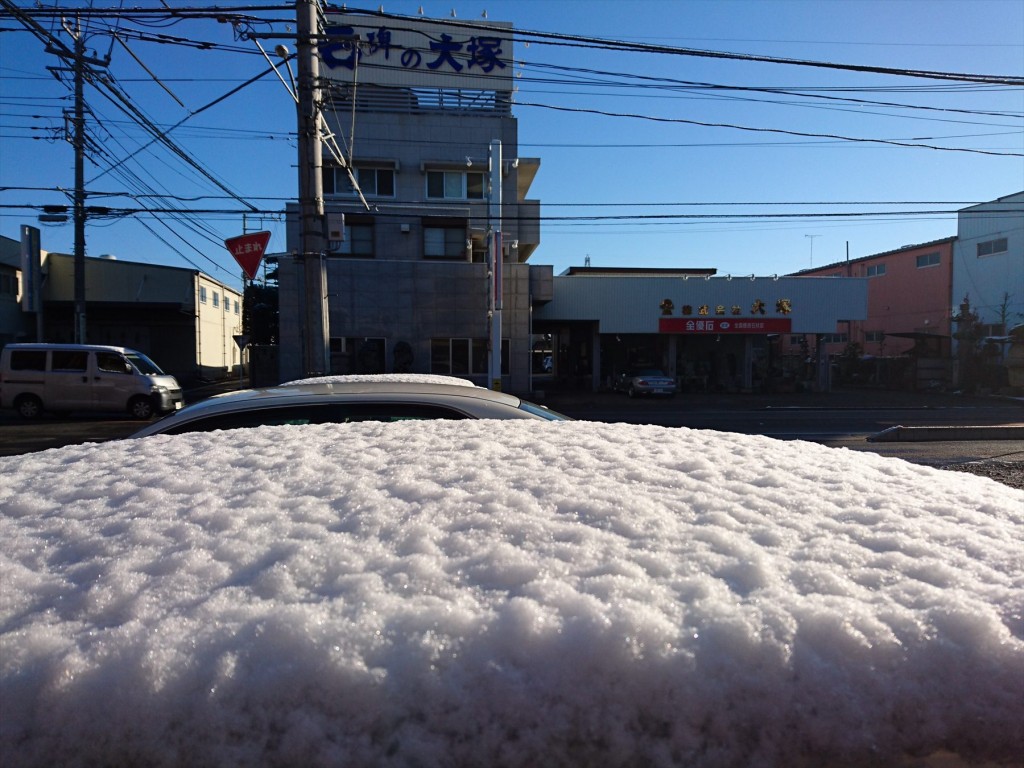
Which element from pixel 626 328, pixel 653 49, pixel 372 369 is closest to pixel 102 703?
pixel 653 49

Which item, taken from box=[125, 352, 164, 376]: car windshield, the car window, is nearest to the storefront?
box=[125, 352, 164, 376]: car windshield

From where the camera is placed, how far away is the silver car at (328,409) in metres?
3.89

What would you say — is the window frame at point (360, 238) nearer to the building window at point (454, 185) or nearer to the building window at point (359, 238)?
the building window at point (359, 238)

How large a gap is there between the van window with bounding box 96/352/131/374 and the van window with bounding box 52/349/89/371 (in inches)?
14.4

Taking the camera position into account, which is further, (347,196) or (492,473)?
(347,196)

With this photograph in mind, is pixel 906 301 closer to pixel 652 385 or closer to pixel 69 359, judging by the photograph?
pixel 652 385

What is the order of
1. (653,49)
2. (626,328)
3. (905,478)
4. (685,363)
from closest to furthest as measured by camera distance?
(905,478) < (653,49) < (626,328) < (685,363)

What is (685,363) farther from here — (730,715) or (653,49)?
(730,715)

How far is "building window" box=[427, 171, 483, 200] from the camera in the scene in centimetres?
3142

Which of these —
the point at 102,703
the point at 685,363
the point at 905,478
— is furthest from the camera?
the point at 685,363

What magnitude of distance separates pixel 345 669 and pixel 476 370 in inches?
1065

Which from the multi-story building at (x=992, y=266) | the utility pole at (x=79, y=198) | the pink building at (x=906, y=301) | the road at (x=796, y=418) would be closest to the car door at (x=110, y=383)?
the road at (x=796, y=418)

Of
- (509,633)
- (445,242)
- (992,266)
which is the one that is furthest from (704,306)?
(509,633)

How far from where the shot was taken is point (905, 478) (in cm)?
171
